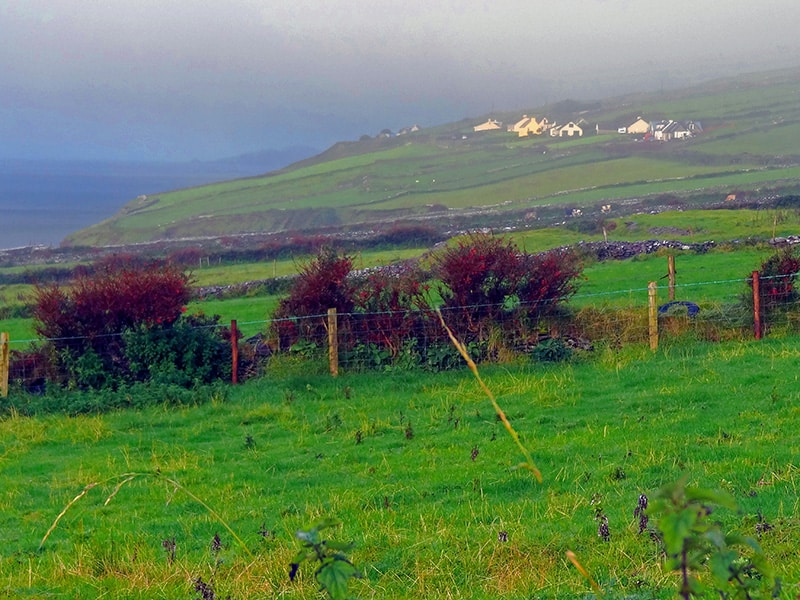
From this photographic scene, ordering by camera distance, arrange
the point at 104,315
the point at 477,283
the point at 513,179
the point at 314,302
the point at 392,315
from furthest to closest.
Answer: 1. the point at 513,179
2. the point at 314,302
3. the point at 477,283
4. the point at 104,315
5. the point at 392,315

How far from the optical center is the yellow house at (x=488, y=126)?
16734 cm

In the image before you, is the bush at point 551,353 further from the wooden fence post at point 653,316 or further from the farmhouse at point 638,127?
the farmhouse at point 638,127

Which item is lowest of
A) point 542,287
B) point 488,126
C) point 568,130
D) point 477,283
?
point 542,287

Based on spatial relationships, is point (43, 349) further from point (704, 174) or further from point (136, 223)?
point (136, 223)

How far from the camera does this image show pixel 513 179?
11744 centimetres

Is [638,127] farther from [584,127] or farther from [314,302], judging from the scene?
[314,302]

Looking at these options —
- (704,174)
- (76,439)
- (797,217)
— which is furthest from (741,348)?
(704,174)

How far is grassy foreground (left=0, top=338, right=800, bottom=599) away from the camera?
6.18 metres

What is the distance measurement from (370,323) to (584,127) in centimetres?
14267

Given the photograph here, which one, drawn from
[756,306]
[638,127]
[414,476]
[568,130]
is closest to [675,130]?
[638,127]

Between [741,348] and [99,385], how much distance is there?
37.0 feet

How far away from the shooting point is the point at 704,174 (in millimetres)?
105188

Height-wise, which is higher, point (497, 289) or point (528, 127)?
point (528, 127)

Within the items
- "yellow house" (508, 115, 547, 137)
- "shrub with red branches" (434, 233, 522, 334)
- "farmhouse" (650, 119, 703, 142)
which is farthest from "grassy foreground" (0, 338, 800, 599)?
"yellow house" (508, 115, 547, 137)
